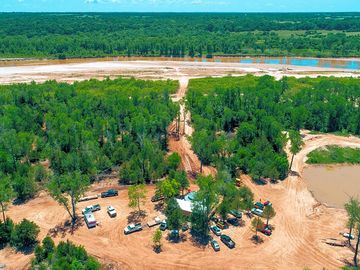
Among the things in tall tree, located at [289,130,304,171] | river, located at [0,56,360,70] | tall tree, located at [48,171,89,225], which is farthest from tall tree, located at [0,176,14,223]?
river, located at [0,56,360,70]

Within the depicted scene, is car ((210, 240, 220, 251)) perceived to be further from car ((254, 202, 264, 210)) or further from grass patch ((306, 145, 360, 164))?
grass patch ((306, 145, 360, 164))

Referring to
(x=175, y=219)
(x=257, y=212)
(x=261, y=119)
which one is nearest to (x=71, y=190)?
(x=175, y=219)

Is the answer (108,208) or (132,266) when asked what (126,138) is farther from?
(132,266)

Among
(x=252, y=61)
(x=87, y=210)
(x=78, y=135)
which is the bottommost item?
(x=87, y=210)

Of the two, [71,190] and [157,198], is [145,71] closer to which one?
[157,198]

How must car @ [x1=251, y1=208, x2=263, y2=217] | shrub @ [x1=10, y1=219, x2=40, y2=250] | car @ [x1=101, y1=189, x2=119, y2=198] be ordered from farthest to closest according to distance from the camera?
1. car @ [x1=101, y1=189, x2=119, y2=198]
2. car @ [x1=251, y1=208, x2=263, y2=217]
3. shrub @ [x1=10, y1=219, x2=40, y2=250]

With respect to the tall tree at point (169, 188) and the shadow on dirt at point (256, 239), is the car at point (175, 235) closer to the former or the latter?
the tall tree at point (169, 188)
